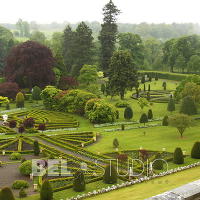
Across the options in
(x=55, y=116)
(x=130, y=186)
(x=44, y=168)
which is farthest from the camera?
(x=55, y=116)

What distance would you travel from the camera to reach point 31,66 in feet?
260

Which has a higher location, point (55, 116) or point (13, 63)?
point (13, 63)

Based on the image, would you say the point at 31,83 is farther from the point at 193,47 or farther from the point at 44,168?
the point at 193,47

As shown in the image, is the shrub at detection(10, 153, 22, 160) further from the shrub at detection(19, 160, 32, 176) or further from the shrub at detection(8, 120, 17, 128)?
the shrub at detection(8, 120, 17, 128)

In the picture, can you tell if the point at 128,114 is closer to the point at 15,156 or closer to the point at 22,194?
the point at 15,156

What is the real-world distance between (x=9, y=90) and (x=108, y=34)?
36.3m

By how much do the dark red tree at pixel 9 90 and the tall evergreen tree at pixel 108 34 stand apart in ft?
Answer: 103

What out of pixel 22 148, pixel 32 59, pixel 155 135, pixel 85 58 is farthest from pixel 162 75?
pixel 22 148

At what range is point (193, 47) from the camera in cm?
11881

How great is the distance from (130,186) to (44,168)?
10.5m

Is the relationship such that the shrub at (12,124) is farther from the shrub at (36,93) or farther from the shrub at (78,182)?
the shrub at (78,182)

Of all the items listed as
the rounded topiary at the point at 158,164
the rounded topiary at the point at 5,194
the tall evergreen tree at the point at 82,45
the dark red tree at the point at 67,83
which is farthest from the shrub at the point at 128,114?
the tall evergreen tree at the point at 82,45

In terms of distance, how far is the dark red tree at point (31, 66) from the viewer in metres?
79.1

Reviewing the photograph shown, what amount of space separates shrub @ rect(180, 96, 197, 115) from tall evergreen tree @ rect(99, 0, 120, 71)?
43.7 metres
